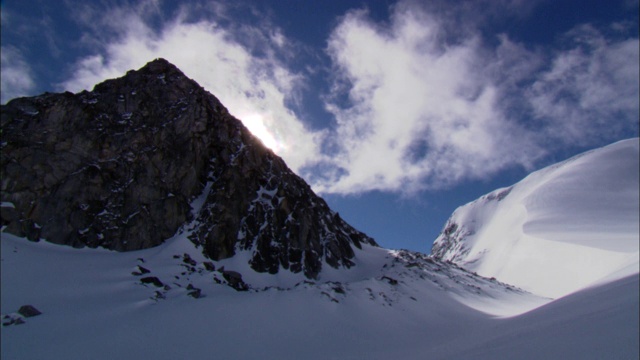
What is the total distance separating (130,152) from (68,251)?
13359 mm

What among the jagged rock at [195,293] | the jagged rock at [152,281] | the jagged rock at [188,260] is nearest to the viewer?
the jagged rock at [195,293]

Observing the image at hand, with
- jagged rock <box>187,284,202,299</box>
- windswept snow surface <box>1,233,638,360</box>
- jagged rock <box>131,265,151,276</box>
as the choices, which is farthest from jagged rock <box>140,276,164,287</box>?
jagged rock <box>187,284,202,299</box>

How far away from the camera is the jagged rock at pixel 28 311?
791 inches

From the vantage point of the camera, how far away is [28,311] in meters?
20.2

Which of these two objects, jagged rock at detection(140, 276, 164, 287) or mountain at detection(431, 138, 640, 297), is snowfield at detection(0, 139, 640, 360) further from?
mountain at detection(431, 138, 640, 297)

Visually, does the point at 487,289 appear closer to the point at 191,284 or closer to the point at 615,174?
the point at 191,284

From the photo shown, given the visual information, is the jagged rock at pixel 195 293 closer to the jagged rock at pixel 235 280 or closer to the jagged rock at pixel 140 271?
the jagged rock at pixel 235 280

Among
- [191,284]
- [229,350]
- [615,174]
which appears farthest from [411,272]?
[615,174]

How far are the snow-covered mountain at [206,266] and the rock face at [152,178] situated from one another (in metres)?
0.18

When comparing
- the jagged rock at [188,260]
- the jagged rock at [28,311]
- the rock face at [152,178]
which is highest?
the rock face at [152,178]

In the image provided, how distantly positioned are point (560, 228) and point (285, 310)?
78.4 metres

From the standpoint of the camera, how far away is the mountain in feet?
191

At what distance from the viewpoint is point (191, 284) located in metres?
28.8

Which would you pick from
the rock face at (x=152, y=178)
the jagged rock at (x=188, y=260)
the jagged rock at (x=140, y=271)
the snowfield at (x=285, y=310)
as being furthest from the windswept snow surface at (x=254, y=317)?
the rock face at (x=152, y=178)
